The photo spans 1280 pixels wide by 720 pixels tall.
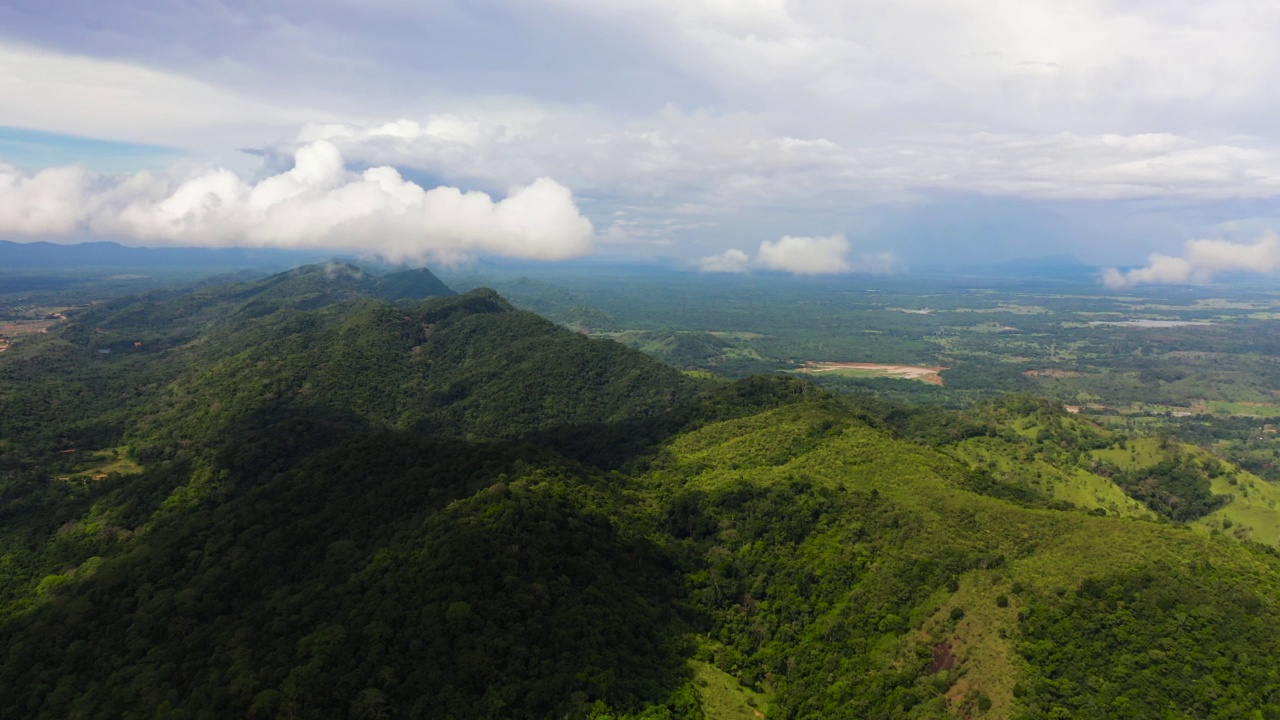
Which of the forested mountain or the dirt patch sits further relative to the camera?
the dirt patch

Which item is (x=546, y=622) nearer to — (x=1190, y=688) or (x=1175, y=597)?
(x=1190, y=688)

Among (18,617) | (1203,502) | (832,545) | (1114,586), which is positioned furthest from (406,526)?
(1203,502)

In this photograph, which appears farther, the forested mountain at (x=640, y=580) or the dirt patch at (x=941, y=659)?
the dirt patch at (x=941, y=659)

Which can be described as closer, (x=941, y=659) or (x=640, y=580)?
(x=941, y=659)

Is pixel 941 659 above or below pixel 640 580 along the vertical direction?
above
